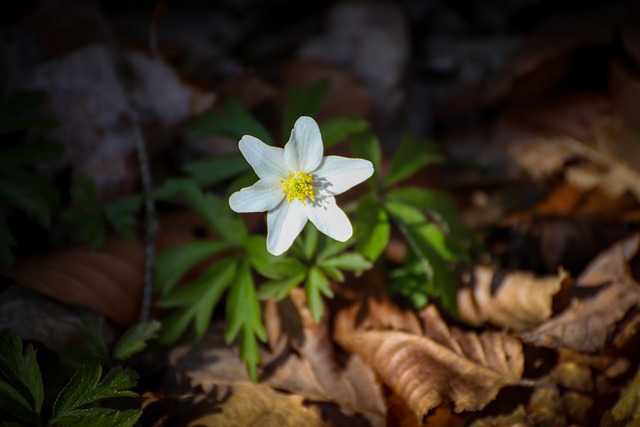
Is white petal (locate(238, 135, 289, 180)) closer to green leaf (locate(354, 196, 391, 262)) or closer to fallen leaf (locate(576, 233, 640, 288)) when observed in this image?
green leaf (locate(354, 196, 391, 262))

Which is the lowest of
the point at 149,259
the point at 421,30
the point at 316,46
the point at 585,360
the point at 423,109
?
the point at 585,360

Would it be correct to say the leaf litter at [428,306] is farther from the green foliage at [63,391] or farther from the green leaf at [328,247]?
the green leaf at [328,247]

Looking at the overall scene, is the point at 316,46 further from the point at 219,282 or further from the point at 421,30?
the point at 219,282

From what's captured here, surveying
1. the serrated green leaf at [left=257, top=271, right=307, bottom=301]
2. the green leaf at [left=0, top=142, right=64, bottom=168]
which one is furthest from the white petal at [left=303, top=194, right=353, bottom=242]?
the green leaf at [left=0, top=142, right=64, bottom=168]

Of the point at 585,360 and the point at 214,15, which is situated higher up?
the point at 214,15

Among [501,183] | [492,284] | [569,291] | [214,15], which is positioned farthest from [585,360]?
[214,15]

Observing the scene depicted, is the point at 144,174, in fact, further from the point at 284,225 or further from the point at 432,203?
the point at 432,203

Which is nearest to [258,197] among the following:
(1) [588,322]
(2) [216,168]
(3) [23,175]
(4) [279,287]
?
(4) [279,287]
